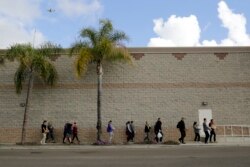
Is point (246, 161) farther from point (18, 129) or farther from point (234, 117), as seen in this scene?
point (18, 129)

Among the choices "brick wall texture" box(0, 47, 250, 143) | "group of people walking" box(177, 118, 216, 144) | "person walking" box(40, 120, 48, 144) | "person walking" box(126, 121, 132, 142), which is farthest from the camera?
"brick wall texture" box(0, 47, 250, 143)

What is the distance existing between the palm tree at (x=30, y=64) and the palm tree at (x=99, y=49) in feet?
5.79

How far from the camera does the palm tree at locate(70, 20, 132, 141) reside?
28453mm

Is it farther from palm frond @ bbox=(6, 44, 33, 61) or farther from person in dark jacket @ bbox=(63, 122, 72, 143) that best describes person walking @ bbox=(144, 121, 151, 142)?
palm frond @ bbox=(6, 44, 33, 61)

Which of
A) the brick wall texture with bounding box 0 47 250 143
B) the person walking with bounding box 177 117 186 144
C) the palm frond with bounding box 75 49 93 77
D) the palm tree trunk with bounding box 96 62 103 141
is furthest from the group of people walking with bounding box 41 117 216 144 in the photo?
the palm frond with bounding box 75 49 93 77

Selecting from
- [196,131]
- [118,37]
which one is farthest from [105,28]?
[196,131]

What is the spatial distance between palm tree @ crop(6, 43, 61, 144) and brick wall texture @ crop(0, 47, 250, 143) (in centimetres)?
94

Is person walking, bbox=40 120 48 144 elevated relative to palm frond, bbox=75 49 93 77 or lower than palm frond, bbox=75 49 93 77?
lower

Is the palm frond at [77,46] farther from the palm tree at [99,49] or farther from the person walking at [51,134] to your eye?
the person walking at [51,134]

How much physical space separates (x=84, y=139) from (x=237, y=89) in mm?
11220

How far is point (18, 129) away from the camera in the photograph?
99.4 feet

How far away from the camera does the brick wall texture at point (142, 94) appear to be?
3034 cm

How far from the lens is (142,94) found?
30641 mm

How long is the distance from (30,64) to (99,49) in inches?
191
